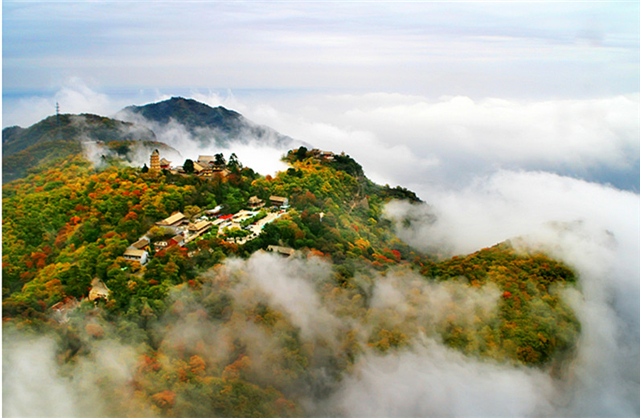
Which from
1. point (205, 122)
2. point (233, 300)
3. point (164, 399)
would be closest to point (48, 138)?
point (233, 300)

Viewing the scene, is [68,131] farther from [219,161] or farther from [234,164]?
[234,164]

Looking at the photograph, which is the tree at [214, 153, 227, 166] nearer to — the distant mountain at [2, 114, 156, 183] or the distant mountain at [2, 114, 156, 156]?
the distant mountain at [2, 114, 156, 183]

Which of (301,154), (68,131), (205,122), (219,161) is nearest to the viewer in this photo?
(219,161)

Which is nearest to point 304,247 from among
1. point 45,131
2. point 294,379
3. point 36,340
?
point 294,379

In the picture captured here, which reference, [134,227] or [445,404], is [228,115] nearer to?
[134,227]

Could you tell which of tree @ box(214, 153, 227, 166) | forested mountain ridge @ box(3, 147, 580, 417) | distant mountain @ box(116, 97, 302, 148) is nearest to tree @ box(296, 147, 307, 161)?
tree @ box(214, 153, 227, 166)

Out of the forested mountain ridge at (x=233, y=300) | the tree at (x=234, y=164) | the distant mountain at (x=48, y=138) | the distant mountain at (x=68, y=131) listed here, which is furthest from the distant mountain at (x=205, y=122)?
the forested mountain ridge at (x=233, y=300)
